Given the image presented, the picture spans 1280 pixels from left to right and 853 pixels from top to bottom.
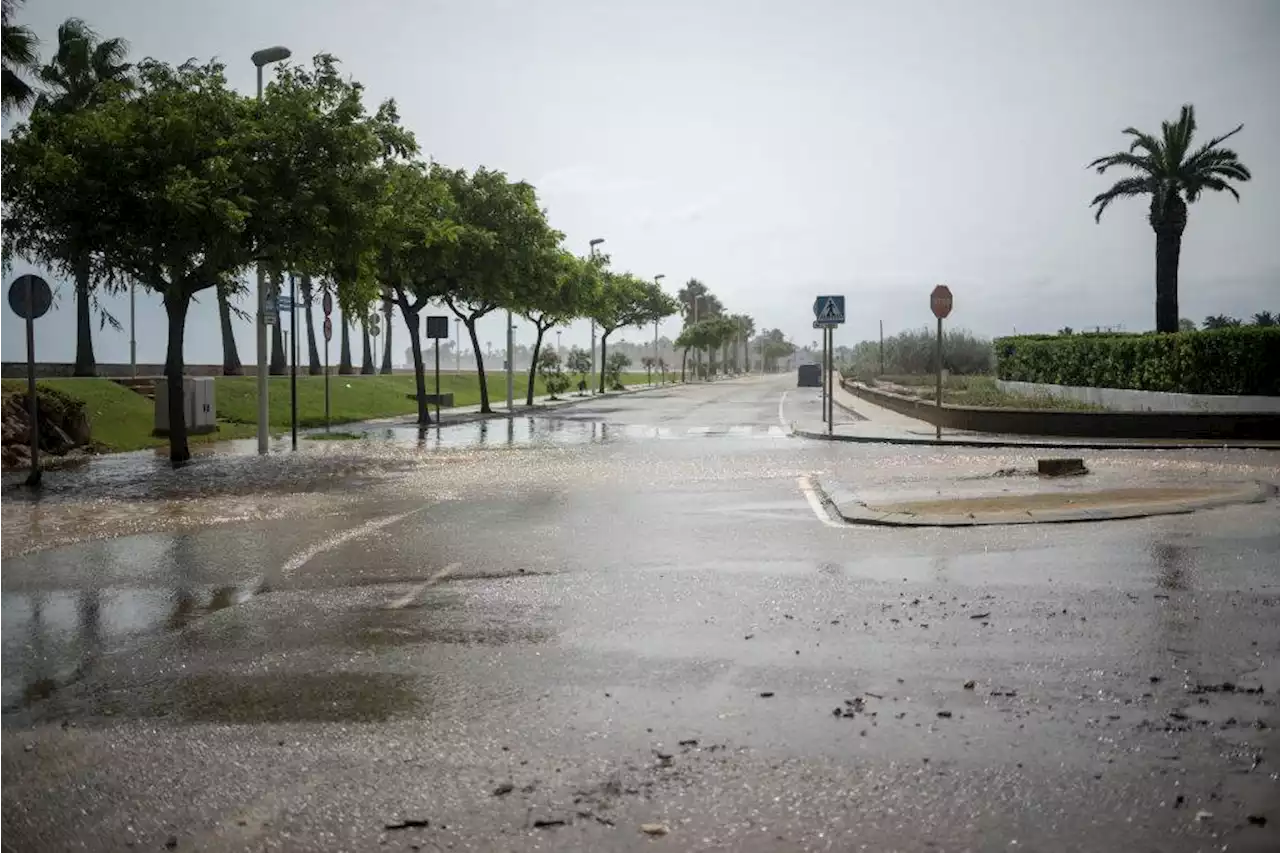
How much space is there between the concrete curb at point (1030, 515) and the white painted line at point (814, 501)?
17cm

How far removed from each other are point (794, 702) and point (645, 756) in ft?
3.35

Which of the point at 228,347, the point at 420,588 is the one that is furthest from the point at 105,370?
the point at 420,588

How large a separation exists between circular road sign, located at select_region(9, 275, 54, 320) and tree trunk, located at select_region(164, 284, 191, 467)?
4607 millimetres

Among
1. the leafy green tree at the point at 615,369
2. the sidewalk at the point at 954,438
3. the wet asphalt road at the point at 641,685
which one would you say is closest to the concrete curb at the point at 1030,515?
the wet asphalt road at the point at 641,685

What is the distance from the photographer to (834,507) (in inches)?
522

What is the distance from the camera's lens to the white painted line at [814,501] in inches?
472

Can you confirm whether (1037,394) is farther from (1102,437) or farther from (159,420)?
(159,420)

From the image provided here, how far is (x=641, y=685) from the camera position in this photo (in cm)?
569

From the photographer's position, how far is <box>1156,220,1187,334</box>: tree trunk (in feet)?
157

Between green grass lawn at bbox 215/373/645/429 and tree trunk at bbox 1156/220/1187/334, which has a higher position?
tree trunk at bbox 1156/220/1187/334

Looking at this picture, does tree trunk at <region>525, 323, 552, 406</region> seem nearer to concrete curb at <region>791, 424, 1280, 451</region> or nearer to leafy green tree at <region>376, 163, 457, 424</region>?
leafy green tree at <region>376, 163, 457, 424</region>

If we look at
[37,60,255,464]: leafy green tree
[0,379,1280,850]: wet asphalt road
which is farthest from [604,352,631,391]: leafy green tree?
[0,379,1280,850]: wet asphalt road

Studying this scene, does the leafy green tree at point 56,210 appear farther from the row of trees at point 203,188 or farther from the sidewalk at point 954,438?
the sidewalk at point 954,438

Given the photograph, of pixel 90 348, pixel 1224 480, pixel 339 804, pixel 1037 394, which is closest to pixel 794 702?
pixel 339 804
